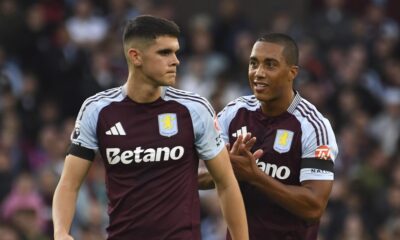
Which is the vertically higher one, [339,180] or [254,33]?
[254,33]

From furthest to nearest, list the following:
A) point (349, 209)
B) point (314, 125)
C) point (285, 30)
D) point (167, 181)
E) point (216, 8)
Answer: point (216, 8) → point (285, 30) → point (349, 209) → point (314, 125) → point (167, 181)

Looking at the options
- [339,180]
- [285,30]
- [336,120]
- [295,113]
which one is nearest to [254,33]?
[285,30]

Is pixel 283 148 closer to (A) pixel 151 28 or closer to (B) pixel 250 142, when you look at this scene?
(B) pixel 250 142

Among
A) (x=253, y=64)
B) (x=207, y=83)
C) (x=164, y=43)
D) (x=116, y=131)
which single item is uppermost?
(x=164, y=43)

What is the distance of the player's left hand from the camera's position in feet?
26.0

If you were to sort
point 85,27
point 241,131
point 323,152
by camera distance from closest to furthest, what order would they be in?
point 323,152 < point 241,131 < point 85,27

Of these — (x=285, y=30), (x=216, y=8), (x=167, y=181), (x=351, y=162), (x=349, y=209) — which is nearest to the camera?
(x=167, y=181)

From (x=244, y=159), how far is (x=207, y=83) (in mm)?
8367

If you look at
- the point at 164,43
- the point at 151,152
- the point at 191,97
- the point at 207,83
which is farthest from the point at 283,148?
the point at 207,83

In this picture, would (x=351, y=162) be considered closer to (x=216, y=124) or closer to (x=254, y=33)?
(x=254, y=33)

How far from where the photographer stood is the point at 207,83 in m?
16.3

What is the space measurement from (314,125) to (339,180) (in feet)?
23.7

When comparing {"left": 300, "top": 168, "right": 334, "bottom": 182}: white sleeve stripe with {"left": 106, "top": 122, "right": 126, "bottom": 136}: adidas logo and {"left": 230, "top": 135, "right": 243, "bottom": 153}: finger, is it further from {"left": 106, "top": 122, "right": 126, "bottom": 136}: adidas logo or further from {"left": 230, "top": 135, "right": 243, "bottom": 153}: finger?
{"left": 106, "top": 122, "right": 126, "bottom": 136}: adidas logo

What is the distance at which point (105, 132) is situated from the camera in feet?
25.2
